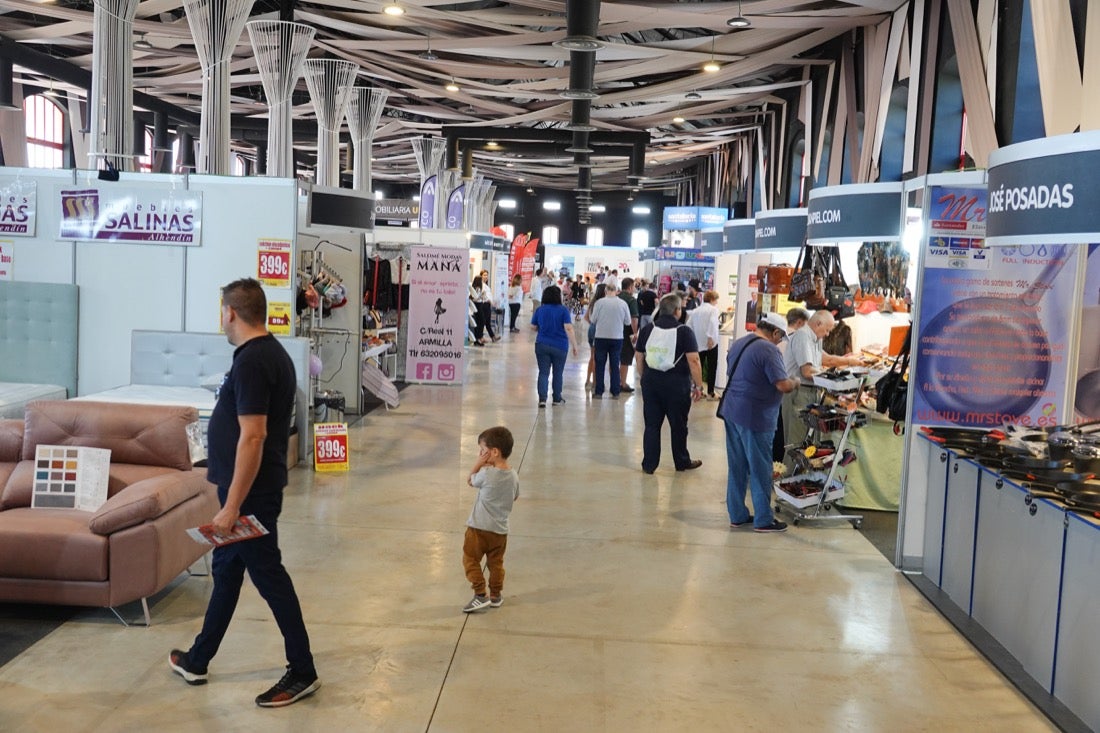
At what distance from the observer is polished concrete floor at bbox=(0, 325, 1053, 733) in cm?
396

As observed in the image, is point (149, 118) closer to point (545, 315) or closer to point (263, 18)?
point (263, 18)

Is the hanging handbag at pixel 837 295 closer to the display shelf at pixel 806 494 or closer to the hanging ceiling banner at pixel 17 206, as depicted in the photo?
the display shelf at pixel 806 494

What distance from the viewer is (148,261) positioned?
327 inches

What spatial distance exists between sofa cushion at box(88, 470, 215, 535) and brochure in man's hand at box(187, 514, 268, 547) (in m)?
0.98

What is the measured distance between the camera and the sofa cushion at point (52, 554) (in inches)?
179

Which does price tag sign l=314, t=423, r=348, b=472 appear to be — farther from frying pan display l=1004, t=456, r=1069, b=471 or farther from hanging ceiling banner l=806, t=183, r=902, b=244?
frying pan display l=1004, t=456, r=1069, b=471

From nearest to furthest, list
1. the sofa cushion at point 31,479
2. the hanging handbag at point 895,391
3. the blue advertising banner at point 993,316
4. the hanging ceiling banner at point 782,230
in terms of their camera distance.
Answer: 1. the sofa cushion at point 31,479
2. the blue advertising banner at point 993,316
3. the hanging handbag at point 895,391
4. the hanging ceiling banner at point 782,230

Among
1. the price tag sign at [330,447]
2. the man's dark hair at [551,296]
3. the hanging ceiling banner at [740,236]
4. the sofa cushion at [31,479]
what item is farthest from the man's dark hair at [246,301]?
the hanging ceiling banner at [740,236]

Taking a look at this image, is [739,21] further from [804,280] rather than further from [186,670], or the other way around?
[186,670]

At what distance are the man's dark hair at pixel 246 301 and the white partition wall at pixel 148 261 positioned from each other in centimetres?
449

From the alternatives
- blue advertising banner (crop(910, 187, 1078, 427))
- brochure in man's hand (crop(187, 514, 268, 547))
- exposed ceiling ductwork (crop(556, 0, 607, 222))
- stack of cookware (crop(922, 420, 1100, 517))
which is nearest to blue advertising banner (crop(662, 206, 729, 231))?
exposed ceiling ductwork (crop(556, 0, 607, 222))

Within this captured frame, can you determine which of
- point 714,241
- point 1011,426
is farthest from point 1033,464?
point 714,241

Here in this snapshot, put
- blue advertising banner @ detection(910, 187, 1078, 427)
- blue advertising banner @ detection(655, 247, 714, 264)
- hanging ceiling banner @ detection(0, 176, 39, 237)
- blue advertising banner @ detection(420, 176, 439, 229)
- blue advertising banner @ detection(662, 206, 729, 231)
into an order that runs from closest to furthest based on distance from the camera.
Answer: blue advertising banner @ detection(910, 187, 1078, 427)
hanging ceiling banner @ detection(0, 176, 39, 237)
blue advertising banner @ detection(655, 247, 714, 264)
blue advertising banner @ detection(662, 206, 729, 231)
blue advertising banner @ detection(420, 176, 439, 229)

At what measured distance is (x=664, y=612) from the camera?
524 cm
